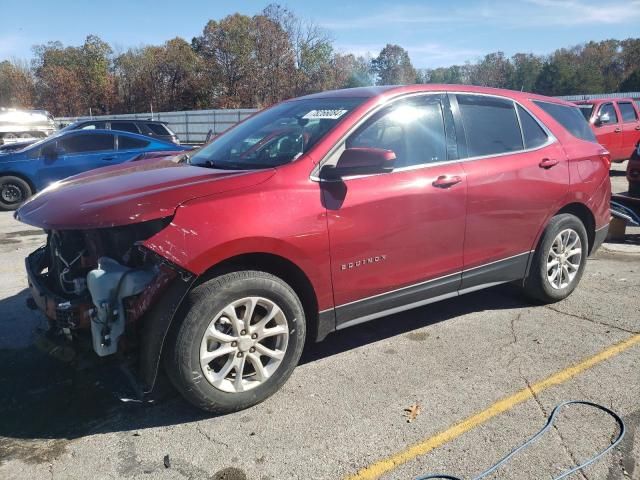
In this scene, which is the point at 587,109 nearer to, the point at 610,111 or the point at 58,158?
the point at 610,111

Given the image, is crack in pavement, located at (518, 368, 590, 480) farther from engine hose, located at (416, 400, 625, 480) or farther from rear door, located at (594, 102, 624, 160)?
rear door, located at (594, 102, 624, 160)

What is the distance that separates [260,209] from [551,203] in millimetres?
2639

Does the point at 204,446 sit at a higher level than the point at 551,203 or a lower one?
lower

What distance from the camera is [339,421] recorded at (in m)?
2.97

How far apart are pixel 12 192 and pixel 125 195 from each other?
28.0 feet

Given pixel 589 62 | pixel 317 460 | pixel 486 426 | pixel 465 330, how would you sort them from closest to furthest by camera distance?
1. pixel 317 460
2. pixel 486 426
3. pixel 465 330
4. pixel 589 62

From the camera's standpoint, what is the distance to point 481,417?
300 centimetres

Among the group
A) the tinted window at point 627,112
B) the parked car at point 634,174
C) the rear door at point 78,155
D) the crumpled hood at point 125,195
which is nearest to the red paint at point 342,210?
the crumpled hood at point 125,195

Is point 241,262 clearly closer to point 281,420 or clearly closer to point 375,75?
point 281,420

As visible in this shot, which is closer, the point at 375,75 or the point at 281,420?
the point at 281,420

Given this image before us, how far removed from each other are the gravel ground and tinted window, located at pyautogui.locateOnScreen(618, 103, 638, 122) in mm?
11258

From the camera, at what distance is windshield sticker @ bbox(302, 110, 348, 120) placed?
141 inches

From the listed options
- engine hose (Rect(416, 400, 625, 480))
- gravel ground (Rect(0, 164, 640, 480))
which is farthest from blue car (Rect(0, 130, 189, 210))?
engine hose (Rect(416, 400, 625, 480))

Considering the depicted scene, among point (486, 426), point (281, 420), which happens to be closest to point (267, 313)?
point (281, 420)
